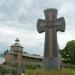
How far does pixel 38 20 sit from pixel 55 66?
3450 millimetres

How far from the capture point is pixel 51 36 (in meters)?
20.3

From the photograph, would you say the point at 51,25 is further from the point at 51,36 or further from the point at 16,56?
the point at 16,56

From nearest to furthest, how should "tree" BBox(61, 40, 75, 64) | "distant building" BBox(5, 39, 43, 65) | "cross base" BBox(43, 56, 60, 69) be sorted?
"cross base" BBox(43, 56, 60, 69), "tree" BBox(61, 40, 75, 64), "distant building" BBox(5, 39, 43, 65)

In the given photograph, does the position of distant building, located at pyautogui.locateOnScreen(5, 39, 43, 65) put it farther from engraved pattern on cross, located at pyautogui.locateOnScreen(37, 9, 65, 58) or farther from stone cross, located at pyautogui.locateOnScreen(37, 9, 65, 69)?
stone cross, located at pyautogui.locateOnScreen(37, 9, 65, 69)

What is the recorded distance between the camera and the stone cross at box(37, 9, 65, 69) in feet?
65.9

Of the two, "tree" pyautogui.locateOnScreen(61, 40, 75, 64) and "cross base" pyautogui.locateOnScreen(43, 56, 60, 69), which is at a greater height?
"tree" pyautogui.locateOnScreen(61, 40, 75, 64)

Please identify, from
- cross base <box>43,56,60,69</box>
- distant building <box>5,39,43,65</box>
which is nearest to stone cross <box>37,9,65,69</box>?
cross base <box>43,56,60,69</box>

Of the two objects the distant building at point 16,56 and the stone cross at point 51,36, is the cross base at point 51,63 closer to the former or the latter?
the stone cross at point 51,36

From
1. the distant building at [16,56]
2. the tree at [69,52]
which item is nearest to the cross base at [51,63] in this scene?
the tree at [69,52]

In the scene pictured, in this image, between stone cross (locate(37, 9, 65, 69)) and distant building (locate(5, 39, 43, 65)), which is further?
distant building (locate(5, 39, 43, 65))

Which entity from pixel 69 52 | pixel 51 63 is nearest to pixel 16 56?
pixel 69 52

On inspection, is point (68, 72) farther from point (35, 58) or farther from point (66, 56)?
point (35, 58)

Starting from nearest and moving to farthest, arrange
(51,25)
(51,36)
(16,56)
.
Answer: (51,36), (51,25), (16,56)

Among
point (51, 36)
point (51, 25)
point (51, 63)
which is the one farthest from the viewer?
point (51, 25)
